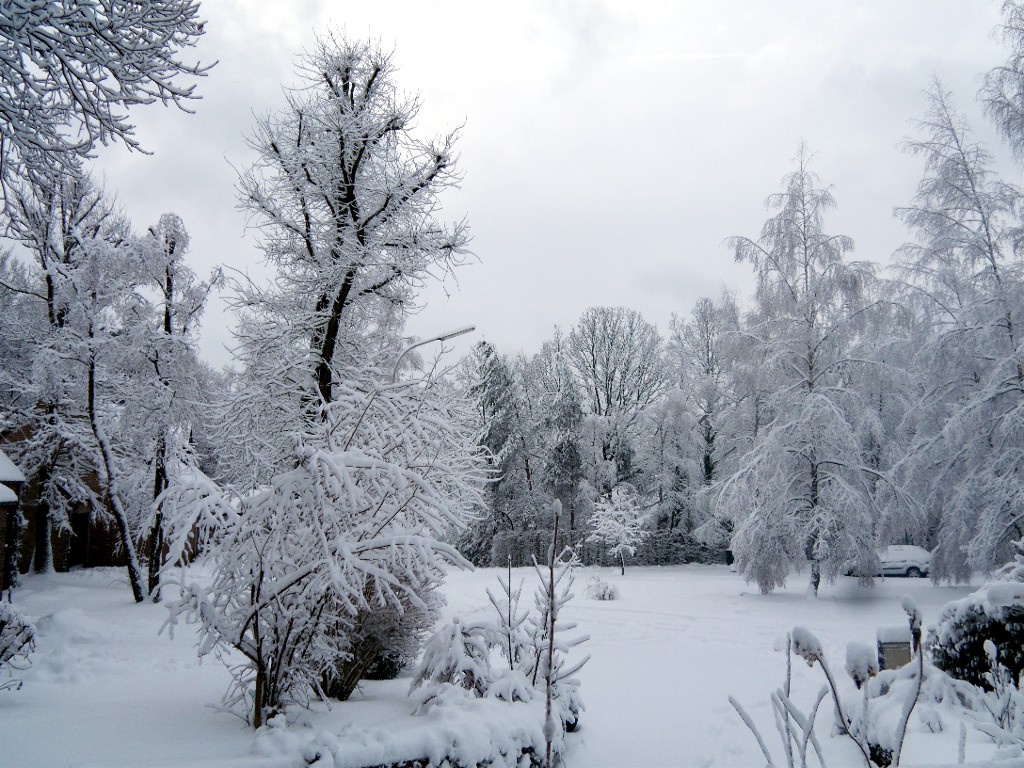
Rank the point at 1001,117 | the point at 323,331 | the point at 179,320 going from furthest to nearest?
1. the point at 179,320
2. the point at 1001,117
3. the point at 323,331

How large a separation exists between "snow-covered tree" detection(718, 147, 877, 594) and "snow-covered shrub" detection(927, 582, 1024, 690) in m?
10.2

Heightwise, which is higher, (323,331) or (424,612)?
(323,331)

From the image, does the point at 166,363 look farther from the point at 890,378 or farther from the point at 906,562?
the point at 906,562

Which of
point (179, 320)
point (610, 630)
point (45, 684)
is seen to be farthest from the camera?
point (179, 320)

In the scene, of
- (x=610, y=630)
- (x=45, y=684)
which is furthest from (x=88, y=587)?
(x=610, y=630)

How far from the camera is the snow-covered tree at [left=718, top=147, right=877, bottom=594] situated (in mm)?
15938

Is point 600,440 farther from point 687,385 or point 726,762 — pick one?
point 726,762

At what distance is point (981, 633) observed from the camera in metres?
5.66

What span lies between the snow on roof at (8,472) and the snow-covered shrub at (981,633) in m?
19.2

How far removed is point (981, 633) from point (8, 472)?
65.1ft

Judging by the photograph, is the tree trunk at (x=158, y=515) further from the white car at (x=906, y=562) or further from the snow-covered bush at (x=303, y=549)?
the white car at (x=906, y=562)

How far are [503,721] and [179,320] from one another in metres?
14.8

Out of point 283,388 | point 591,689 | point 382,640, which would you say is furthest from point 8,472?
point 591,689

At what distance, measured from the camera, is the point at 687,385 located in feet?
102
